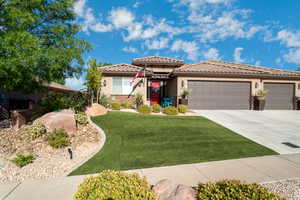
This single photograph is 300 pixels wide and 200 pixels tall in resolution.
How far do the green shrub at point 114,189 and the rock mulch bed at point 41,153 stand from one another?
2213 millimetres

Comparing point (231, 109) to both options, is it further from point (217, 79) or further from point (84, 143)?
point (84, 143)

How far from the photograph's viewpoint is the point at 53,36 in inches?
259

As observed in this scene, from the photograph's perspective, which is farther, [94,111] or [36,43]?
[94,111]

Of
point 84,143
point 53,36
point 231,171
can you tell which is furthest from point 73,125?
point 231,171

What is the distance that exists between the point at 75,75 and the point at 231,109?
13.7m

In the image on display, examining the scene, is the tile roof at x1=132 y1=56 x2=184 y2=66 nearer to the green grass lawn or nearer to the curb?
the green grass lawn

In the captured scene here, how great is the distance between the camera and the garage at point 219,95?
44.0 feet

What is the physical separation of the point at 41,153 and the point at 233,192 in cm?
574

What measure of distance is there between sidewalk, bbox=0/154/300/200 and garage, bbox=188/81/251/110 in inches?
360

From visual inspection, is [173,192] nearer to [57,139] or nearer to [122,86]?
[57,139]

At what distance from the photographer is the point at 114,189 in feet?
6.56

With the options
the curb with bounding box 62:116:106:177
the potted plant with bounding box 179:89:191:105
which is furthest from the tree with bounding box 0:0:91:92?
the potted plant with bounding box 179:89:191:105

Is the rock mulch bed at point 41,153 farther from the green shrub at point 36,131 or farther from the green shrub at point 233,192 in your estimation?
the green shrub at point 233,192

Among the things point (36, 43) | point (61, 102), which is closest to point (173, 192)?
point (36, 43)
